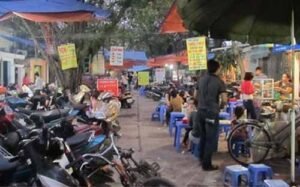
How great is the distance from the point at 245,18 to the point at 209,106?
158cm

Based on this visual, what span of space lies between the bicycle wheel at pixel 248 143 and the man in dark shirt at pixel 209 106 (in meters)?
0.61

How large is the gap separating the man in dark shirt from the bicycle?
643mm

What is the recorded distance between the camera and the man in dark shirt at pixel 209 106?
27.6 feet

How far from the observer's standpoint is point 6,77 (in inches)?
1122

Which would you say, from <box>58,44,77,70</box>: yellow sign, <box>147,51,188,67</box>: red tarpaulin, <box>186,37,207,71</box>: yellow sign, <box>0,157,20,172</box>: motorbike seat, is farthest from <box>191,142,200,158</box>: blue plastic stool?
<box>147,51,188,67</box>: red tarpaulin

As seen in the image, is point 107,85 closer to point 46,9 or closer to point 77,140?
point 46,9

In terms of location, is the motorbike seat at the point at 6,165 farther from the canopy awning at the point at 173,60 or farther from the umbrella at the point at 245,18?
the canopy awning at the point at 173,60

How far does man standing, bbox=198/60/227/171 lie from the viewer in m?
8.40

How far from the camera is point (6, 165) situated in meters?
5.29

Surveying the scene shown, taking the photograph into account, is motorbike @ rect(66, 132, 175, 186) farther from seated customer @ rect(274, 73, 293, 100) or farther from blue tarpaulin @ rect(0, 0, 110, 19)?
seated customer @ rect(274, 73, 293, 100)

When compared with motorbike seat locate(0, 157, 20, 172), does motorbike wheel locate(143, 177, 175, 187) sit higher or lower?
lower

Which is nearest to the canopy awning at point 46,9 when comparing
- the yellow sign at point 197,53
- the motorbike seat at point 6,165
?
the yellow sign at point 197,53

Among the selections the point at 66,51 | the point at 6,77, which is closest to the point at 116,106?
the point at 66,51

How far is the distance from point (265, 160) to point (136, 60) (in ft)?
89.8
